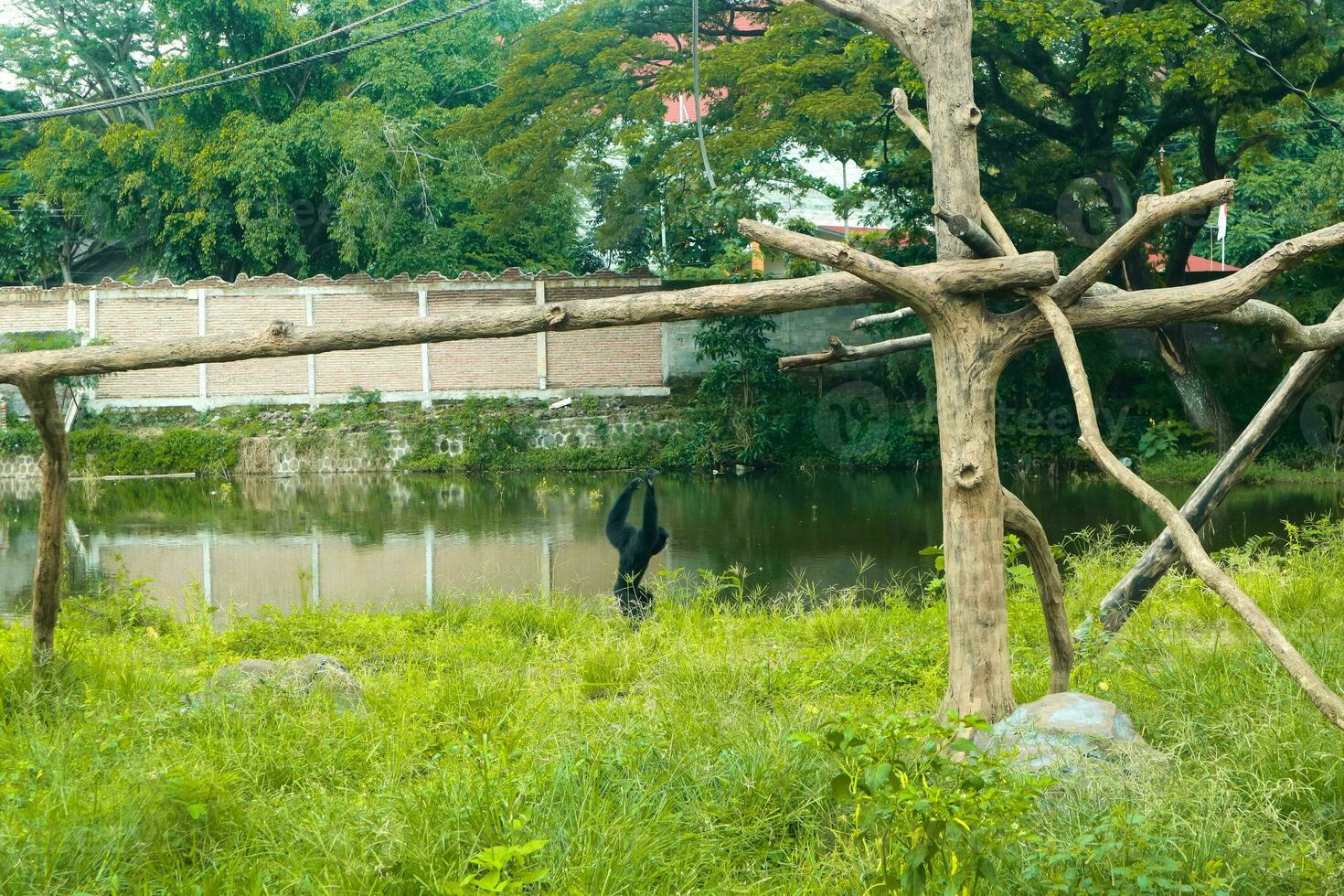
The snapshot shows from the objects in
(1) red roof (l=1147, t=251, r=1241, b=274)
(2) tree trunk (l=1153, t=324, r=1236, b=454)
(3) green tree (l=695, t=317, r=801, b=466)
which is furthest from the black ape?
(3) green tree (l=695, t=317, r=801, b=466)

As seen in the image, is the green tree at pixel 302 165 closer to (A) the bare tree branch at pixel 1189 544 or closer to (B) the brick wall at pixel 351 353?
(B) the brick wall at pixel 351 353

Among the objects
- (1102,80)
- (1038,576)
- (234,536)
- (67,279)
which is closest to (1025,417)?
(1102,80)

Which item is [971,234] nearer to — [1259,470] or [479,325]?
[479,325]

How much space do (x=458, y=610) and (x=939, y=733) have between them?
4.65 metres

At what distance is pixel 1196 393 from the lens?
52.6 feet

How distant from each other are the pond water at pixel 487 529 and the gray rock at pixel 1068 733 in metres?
4.38

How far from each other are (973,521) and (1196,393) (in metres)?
13.5

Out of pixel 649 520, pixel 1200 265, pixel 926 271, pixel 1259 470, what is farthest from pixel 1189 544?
pixel 1200 265

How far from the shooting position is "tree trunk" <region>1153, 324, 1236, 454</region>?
51.5 feet

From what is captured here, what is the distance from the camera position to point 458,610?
7234 mm

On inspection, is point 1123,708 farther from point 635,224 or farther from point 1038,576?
point 635,224

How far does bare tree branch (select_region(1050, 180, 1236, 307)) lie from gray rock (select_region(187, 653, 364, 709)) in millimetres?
3030

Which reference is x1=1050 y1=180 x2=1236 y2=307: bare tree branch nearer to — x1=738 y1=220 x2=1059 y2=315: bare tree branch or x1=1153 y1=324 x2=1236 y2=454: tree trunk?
x1=738 y1=220 x2=1059 y2=315: bare tree branch

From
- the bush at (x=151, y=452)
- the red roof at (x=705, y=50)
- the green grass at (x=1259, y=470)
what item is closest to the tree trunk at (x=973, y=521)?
the green grass at (x=1259, y=470)
